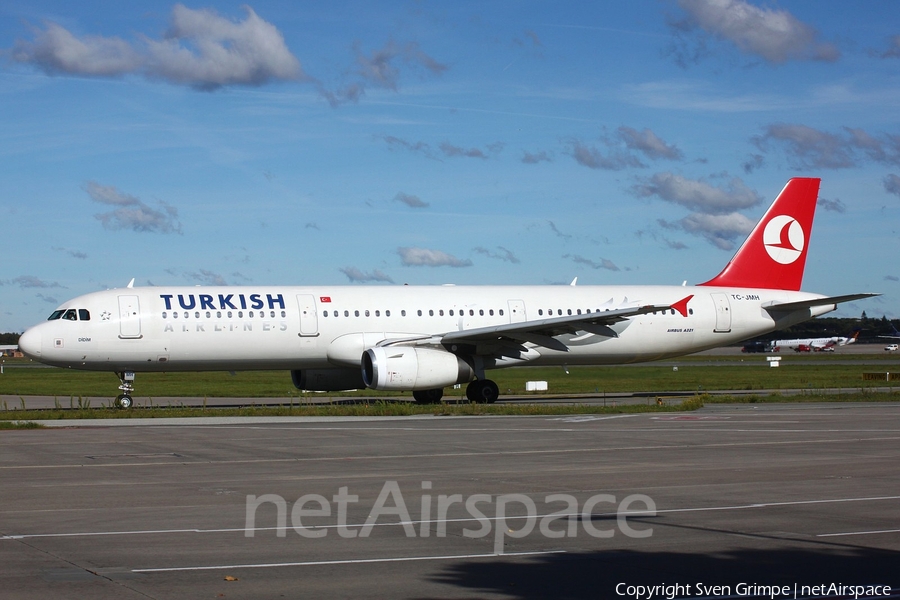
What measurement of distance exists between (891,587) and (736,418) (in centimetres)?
1782

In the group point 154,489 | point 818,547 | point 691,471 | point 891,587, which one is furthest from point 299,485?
point 891,587

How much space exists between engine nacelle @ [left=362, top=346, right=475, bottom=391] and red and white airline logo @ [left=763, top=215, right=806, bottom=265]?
14090 mm

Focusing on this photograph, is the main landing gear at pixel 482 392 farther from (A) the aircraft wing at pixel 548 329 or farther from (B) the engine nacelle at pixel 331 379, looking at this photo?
(B) the engine nacelle at pixel 331 379

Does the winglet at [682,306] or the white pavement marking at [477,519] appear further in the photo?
the winglet at [682,306]

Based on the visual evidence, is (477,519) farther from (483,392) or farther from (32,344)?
(32,344)

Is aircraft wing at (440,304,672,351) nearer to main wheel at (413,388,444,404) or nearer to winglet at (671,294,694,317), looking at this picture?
main wheel at (413,388,444,404)

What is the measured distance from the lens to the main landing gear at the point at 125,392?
30031mm

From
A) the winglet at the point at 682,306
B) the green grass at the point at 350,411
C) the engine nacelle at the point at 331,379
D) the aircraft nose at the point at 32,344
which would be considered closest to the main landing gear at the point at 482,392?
the engine nacelle at the point at 331,379

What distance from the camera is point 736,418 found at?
25062mm

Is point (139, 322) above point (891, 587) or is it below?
above

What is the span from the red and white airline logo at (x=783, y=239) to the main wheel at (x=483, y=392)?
1275 centimetres

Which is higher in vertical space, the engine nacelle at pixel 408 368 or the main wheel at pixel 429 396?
the engine nacelle at pixel 408 368

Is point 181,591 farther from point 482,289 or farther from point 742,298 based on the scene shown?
point 742,298

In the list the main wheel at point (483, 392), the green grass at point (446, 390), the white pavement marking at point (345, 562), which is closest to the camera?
the white pavement marking at point (345, 562)
